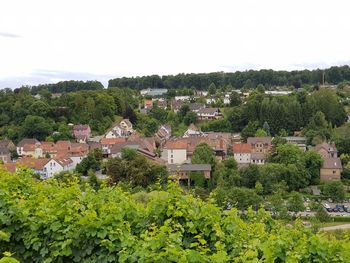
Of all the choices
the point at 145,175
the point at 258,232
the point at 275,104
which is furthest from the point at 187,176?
the point at 258,232

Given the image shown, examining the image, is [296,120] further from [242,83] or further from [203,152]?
[242,83]

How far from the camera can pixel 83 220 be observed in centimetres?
446

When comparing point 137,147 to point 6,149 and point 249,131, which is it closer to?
point 6,149

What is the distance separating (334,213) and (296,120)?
19945 mm

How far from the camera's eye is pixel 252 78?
75.6m

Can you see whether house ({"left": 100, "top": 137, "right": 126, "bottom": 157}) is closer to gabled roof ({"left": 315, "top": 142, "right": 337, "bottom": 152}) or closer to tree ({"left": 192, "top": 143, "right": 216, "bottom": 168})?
tree ({"left": 192, "top": 143, "right": 216, "bottom": 168})

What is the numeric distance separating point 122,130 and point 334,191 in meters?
21.9

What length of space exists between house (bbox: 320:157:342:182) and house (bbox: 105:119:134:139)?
18.5 meters

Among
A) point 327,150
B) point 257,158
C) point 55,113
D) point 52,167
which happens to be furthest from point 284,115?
point 52,167

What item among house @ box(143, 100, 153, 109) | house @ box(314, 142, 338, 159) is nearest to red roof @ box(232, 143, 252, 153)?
house @ box(314, 142, 338, 159)

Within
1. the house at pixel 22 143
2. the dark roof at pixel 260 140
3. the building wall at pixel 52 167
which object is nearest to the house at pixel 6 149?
the house at pixel 22 143

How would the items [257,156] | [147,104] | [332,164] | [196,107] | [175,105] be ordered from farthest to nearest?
[147,104], [175,105], [196,107], [257,156], [332,164]

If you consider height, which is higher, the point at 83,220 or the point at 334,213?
the point at 83,220

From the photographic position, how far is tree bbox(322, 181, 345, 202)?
24.2 m
